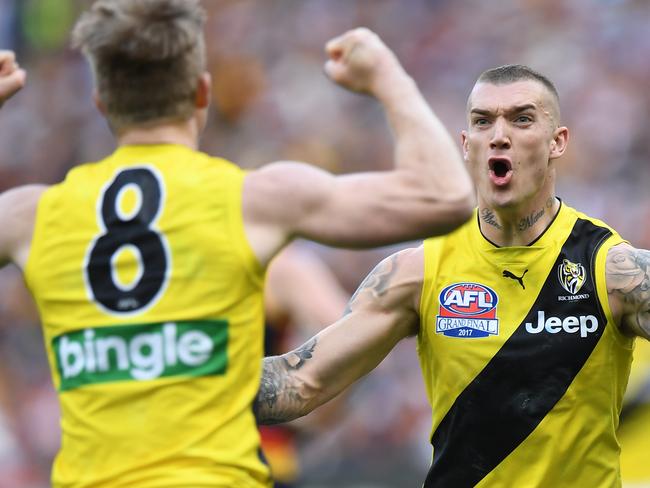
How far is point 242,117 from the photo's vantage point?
43.0ft

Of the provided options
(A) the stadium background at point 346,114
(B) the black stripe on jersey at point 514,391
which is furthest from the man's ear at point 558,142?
(A) the stadium background at point 346,114

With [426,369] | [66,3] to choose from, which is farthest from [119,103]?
[66,3]

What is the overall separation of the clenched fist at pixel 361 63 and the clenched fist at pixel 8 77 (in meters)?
0.97

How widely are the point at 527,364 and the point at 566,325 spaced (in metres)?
0.22

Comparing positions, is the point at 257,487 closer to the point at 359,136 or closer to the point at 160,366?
the point at 160,366

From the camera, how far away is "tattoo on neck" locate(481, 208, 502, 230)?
5.54 m

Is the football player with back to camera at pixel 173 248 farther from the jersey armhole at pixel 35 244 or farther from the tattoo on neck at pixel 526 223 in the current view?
the tattoo on neck at pixel 526 223

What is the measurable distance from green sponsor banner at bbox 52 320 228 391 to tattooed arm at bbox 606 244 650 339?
7.00ft

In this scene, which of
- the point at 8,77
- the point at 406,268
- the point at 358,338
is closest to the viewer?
the point at 8,77

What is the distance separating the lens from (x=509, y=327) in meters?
5.29

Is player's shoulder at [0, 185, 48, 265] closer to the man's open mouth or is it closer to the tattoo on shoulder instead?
the tattoo on shoulder

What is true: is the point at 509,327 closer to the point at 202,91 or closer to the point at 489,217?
the point at 489,217

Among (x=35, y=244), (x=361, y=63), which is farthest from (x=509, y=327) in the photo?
(x=35, y=244)

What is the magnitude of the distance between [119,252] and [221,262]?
0.95 feet
